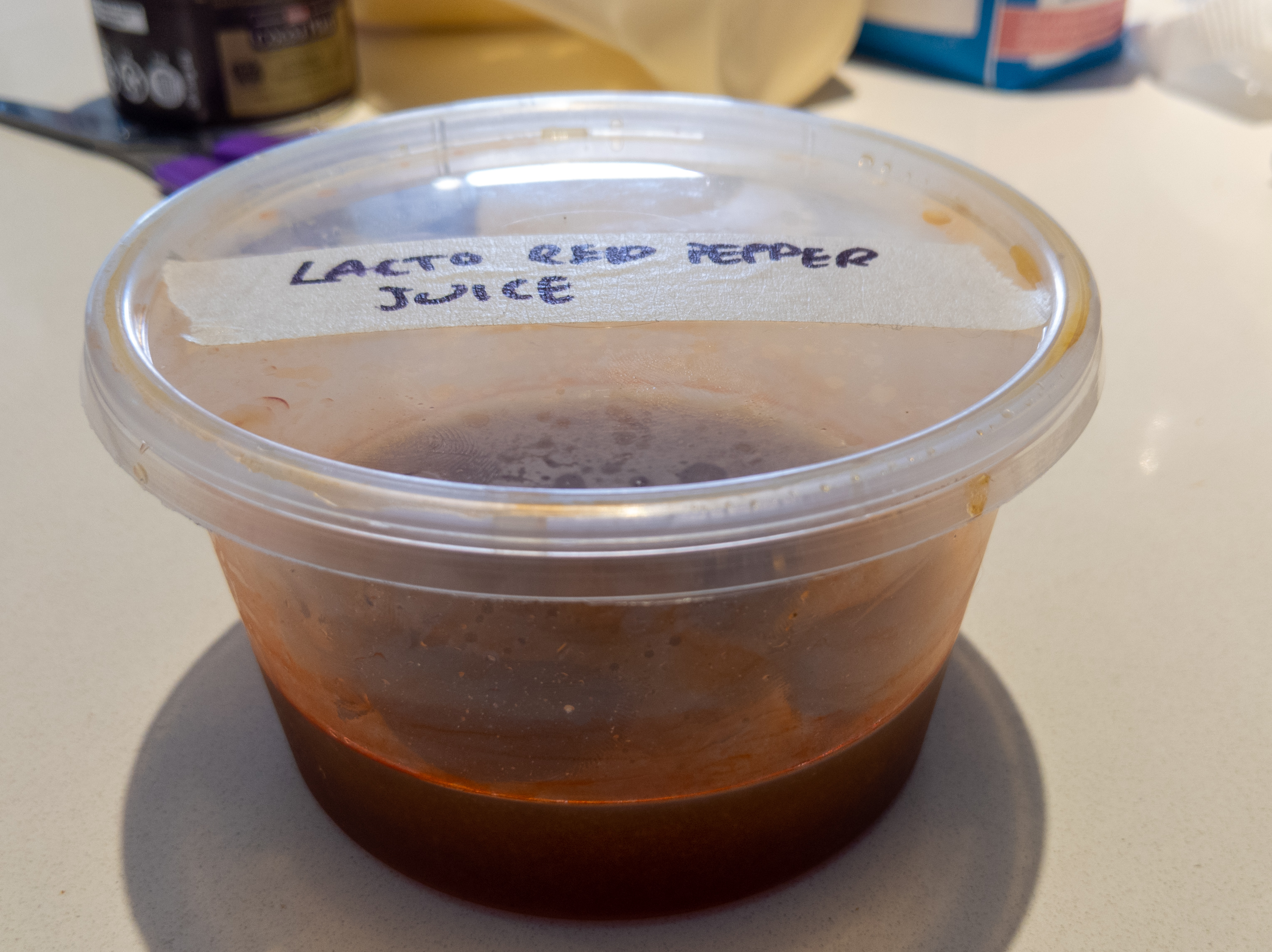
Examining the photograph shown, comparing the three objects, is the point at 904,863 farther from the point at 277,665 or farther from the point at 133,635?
the point at 133,635

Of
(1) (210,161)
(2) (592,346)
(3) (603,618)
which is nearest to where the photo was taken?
(3) (603,618)

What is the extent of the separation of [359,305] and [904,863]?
358 millimetres

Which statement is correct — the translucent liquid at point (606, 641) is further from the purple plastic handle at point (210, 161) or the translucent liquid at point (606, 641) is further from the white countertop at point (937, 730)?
the purple plastic handle at point (210, 161)

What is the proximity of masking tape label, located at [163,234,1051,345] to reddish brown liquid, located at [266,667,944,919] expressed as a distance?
7.1 inches

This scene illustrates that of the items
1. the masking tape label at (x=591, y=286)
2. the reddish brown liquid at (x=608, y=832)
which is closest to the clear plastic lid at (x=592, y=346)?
the masking tape label at (x=591, y=286)

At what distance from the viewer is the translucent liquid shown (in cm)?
41

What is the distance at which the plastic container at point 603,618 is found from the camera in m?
0.37

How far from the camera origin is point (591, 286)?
56cm

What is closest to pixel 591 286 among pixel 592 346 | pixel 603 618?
pixel 592 346

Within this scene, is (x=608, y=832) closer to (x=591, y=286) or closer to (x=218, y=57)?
(x=591, y=286)

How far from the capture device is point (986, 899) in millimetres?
476

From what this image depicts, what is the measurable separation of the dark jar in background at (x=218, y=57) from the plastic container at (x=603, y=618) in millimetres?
529

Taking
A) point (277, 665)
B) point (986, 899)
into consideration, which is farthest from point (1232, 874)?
point (277, 665)

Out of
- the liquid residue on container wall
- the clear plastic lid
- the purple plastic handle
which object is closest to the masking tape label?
the clear plastic lid
